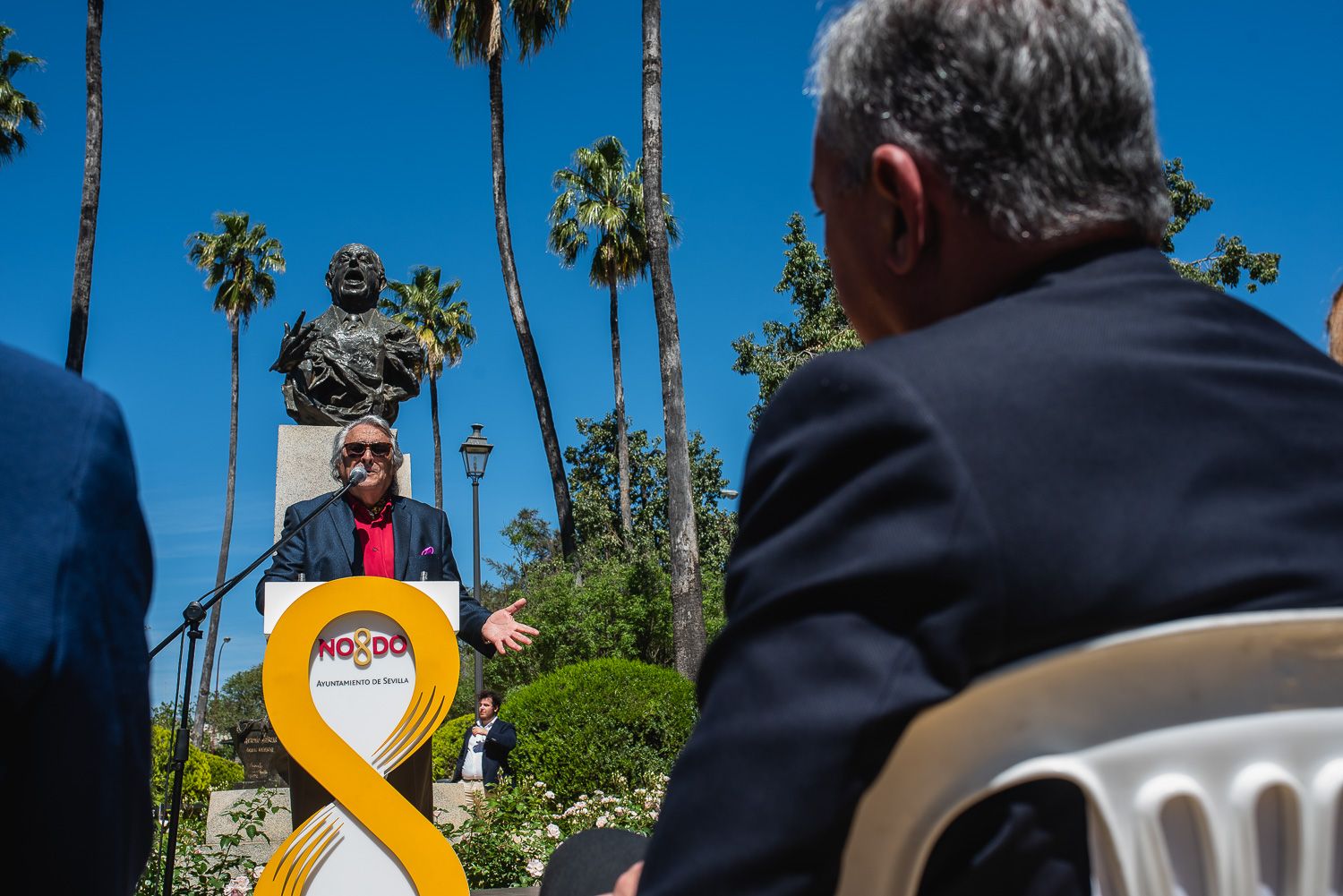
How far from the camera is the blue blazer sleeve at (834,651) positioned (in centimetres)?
80

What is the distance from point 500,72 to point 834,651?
2118 centimetres

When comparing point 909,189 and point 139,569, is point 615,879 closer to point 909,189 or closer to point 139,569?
point 139,569

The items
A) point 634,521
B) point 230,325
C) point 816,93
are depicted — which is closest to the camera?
point 816,93

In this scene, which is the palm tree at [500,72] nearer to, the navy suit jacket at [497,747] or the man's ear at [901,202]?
the navy suit jacket at [497,747]

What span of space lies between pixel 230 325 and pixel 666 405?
22.3 metres

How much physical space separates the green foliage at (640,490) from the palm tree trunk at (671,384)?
21.6m

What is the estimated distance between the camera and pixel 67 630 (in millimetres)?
845

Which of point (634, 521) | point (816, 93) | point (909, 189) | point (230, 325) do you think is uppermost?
point (230, 325)

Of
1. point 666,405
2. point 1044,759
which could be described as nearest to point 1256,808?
point 1044,759

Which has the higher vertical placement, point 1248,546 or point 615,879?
point 1248,546

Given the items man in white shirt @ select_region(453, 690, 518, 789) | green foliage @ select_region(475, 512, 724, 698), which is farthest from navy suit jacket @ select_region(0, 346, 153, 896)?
green foliage @ select_region(475, 512, 724, 698)

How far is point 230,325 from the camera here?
103 feet

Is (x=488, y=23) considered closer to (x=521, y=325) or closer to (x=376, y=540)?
(x=521, y=325)

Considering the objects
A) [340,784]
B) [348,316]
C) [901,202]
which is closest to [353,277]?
[348,316]
